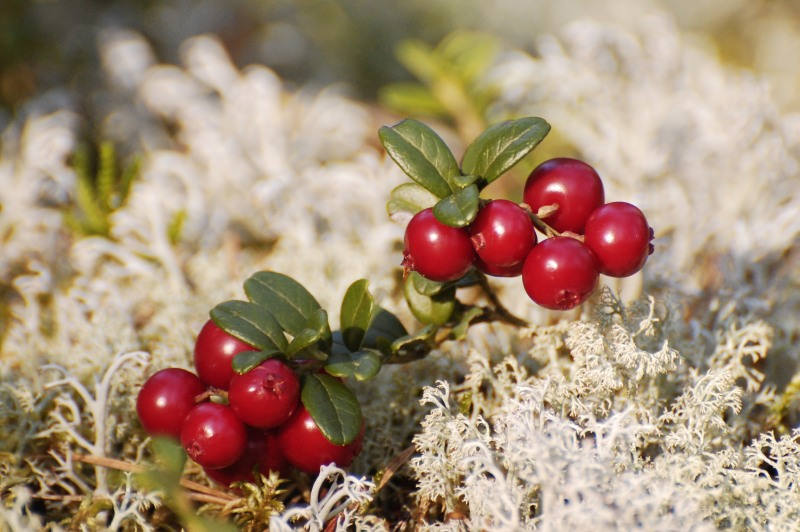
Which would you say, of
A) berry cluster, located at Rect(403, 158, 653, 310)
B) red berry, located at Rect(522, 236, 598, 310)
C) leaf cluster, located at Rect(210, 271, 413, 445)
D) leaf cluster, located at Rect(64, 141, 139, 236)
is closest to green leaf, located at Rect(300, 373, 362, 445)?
leaf cluster, located at Rect(210, 271, 413, 445)

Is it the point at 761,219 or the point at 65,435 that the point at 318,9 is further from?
the point at 65,435

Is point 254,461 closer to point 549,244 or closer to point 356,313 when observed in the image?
point 356,313

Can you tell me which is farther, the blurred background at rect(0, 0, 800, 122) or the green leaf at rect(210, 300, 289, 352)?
the blurred background at rect(0, 0, 800, 122)

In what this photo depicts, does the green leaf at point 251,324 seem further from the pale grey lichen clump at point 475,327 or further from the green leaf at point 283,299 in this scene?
the pale grey lichen clump at point 475,327

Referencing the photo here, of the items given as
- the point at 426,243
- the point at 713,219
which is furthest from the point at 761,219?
the point at 426,243

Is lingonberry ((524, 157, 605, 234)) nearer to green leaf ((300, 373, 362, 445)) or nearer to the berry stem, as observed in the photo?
the berry stem

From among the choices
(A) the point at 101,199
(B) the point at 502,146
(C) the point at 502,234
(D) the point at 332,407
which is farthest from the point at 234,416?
(A) the point at 101,199

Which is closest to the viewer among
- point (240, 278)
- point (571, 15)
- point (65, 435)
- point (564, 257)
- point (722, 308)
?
point (564, 257)
